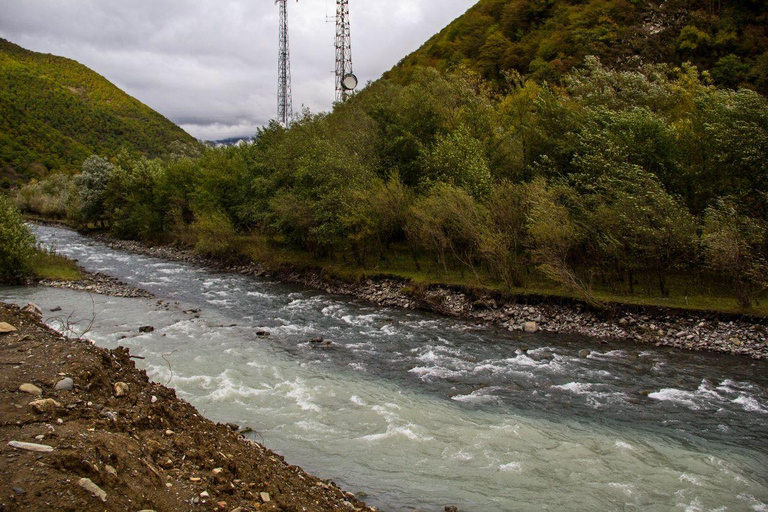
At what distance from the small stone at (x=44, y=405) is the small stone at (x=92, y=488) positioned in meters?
2.81

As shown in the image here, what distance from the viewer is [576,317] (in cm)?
2953

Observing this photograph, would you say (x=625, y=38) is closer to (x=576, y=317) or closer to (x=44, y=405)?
(x=576, y=317)

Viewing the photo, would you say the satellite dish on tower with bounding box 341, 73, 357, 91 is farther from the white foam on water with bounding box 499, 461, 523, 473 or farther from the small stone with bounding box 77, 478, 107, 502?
the small stone with bounding box 77, 478, 107, 502

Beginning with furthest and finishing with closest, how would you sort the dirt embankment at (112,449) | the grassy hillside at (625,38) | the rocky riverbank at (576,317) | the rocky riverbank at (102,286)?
1. the grassy hillside at (625,38)
2. the rocky riverbank at (102,286)
3. the rocky riverbank at (576,317)
4. the dirt embankment at (112,449)

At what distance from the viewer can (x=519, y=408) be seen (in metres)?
17.8

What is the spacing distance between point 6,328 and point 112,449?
811cm

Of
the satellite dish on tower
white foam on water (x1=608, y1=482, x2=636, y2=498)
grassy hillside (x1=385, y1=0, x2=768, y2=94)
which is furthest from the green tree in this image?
the satellite dish on tower

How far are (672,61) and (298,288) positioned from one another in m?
59.8

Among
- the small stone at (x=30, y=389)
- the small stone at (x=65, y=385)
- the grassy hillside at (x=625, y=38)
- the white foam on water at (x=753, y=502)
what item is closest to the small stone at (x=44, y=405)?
the small stone at (x=30, y=389)

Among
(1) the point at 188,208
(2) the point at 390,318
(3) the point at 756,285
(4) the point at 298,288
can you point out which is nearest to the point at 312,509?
(2) the point at 390,318

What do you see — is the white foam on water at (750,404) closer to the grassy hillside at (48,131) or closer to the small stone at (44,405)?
the small stone at (44,405)

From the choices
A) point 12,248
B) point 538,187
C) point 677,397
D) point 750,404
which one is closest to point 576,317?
point 538,187

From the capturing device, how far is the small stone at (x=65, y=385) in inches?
393

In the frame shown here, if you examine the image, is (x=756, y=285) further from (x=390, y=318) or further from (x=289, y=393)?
(x=289, y=393)
